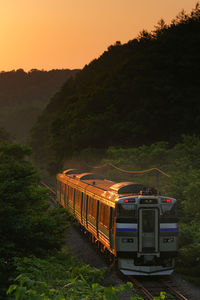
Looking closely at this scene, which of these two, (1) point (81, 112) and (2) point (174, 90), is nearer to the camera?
(2) point (174, 90)

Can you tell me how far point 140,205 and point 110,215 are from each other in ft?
6.14

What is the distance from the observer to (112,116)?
62.8m

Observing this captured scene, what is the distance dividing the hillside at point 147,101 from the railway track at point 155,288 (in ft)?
128

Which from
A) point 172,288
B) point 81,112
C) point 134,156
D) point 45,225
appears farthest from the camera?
point 81,112

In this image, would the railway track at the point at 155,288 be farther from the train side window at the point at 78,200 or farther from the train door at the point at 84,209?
the train side window at the point at 78,200

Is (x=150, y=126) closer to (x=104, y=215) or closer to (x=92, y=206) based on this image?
(x=92, y=206)

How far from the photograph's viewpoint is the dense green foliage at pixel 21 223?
474 inches

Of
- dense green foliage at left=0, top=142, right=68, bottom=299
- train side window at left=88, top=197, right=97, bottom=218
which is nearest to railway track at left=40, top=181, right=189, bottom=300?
dense green foliage at left=0, top=142, right=68, bottom=299

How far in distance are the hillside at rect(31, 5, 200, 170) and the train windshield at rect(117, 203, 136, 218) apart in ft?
129

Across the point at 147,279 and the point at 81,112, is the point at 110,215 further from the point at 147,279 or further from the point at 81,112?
the point at 81,112

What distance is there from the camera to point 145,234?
16578 mm

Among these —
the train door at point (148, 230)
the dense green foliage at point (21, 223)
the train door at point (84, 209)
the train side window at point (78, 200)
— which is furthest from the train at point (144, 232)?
the train side window at point (78, 200)

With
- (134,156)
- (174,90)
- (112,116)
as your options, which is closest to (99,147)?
(112,116)

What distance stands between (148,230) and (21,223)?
602 cm
